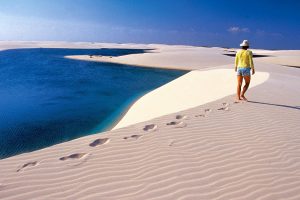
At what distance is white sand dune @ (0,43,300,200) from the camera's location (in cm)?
379

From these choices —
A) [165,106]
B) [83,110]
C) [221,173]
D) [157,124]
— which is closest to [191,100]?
[165,106]

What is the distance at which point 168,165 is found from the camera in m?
4.49

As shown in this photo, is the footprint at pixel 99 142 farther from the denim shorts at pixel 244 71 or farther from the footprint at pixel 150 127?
the denim shorts at pixel 244 71

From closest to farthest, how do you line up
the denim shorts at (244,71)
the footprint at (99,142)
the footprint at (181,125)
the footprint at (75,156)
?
the footprint at (75,156), the footprint at (99,142), the footprint at (181,125), the denim shorts at (244,71)

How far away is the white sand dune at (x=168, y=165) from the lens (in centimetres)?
379

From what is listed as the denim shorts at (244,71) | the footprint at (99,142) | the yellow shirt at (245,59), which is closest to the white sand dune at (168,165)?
the footprint at (99,142)

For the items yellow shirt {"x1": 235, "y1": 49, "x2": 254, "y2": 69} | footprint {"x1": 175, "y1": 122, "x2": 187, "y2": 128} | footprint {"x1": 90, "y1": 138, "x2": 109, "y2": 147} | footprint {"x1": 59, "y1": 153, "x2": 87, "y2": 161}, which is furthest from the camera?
yellow shirt {"x1": 235, "y1": 49, "x2": 254, "y2": 69}

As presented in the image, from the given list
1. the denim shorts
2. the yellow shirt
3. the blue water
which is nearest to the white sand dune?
the denim shorts

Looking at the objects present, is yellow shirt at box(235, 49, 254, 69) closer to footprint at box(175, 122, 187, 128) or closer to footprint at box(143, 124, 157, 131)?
footprint at box(175, 122, 187, 128)

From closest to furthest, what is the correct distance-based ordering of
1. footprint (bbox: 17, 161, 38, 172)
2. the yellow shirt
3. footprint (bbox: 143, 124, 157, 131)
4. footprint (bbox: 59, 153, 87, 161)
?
footprint (bbox: 17, 161, 38, 172) → footprint (bbox: 59, 153, 87, 161) → footprint (bbox: 143, 124, 157, 131) → the yellow shirt

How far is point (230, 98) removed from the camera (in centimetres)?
995

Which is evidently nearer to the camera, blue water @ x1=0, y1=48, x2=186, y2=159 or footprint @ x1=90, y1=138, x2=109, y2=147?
footprint @ x1=90, y1=138, x2=109, y2=147

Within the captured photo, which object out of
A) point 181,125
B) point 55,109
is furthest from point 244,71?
point 55,109

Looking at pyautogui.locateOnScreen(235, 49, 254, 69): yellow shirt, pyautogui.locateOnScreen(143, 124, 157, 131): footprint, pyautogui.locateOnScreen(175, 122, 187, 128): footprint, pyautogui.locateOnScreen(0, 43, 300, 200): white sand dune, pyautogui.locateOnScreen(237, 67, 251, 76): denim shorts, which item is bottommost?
pyautogui.locateOnScreen(0, 43, 300, 200): white sand dune
